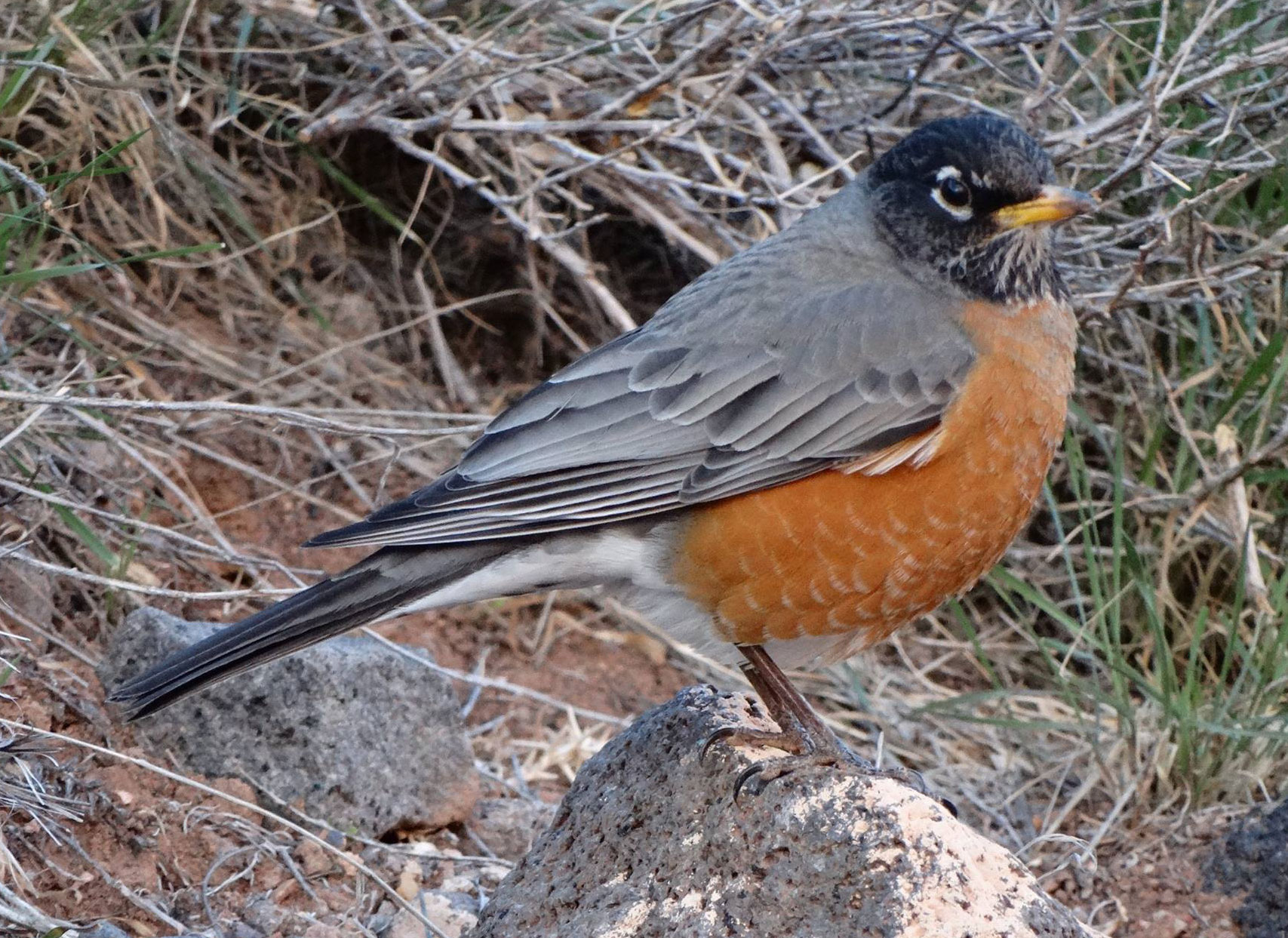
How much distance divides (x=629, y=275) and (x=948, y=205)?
7.50 ft

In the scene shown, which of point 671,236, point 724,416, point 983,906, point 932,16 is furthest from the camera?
point 671,236

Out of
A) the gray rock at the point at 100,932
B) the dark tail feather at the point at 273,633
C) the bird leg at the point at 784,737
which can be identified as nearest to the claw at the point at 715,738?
the bird leg at the point at 784,737

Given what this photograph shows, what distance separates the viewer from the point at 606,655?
5.17 metres

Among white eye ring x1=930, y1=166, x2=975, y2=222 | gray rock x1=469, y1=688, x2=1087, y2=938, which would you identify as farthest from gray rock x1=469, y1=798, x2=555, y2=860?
white eye ring x1=930, y1=166, x2=975, y2=222

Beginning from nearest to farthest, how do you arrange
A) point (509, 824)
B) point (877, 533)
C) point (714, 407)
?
point (877, 533) < point (714, 407) < point (509, 824)

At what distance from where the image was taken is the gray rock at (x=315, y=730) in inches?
143

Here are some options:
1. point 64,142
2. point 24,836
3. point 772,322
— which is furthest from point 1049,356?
point 64,142

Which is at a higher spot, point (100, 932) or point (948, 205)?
point (948, 205)

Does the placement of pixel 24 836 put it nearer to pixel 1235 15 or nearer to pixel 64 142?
pixel 64 142

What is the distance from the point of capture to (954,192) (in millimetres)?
3559

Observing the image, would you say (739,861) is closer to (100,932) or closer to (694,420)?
(694,420)

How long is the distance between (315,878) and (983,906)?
63.8 inches

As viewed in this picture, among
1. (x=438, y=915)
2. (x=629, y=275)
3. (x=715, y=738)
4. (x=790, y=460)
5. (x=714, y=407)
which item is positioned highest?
(x=714, y=407)

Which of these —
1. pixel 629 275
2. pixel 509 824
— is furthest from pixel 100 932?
pixel 629 275
